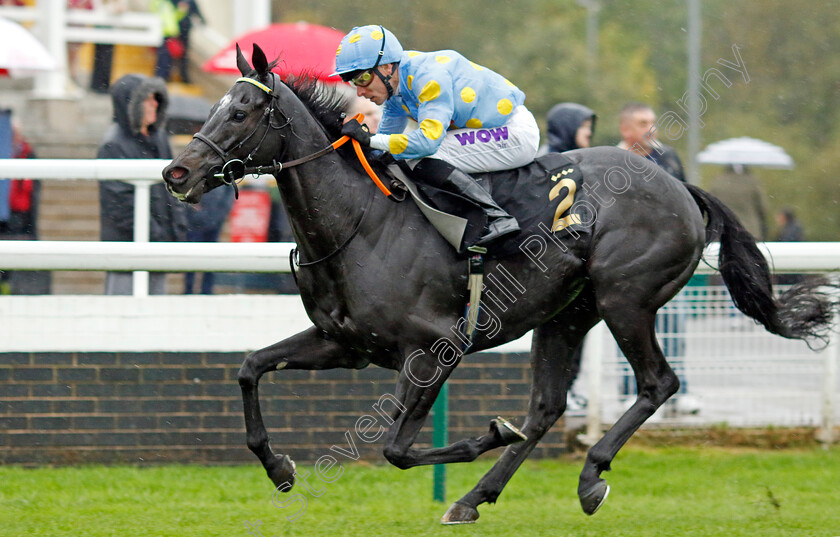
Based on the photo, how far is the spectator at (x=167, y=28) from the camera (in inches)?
520

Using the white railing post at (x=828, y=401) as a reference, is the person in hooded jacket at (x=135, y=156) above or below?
above

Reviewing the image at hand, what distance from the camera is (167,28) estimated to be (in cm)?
1320

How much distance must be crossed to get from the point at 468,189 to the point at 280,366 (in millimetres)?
1101

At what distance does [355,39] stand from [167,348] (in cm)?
240

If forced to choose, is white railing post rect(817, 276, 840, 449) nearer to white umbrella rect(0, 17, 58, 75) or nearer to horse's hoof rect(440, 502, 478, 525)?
horse's hoof rect(440, 502, 478, 525)

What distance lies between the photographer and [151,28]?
43.3ft

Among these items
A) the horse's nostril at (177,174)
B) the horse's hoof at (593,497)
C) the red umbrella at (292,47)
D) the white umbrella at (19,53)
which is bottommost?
the red umbrella at (292,47)

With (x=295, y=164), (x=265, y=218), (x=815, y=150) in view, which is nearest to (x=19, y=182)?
(x=265, y=218)

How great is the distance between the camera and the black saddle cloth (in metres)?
5.02

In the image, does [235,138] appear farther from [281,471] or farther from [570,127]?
[570,127]

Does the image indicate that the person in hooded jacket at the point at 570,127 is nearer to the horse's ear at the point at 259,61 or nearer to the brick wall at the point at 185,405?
the brick wall at the point at 185,405

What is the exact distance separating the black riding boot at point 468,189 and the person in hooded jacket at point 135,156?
2.04 metres

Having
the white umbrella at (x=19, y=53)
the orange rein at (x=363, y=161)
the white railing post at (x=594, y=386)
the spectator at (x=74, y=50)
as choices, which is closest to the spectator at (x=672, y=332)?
the white railing post at (x=594, y=386)

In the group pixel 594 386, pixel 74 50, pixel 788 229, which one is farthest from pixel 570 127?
pixel 788 229
